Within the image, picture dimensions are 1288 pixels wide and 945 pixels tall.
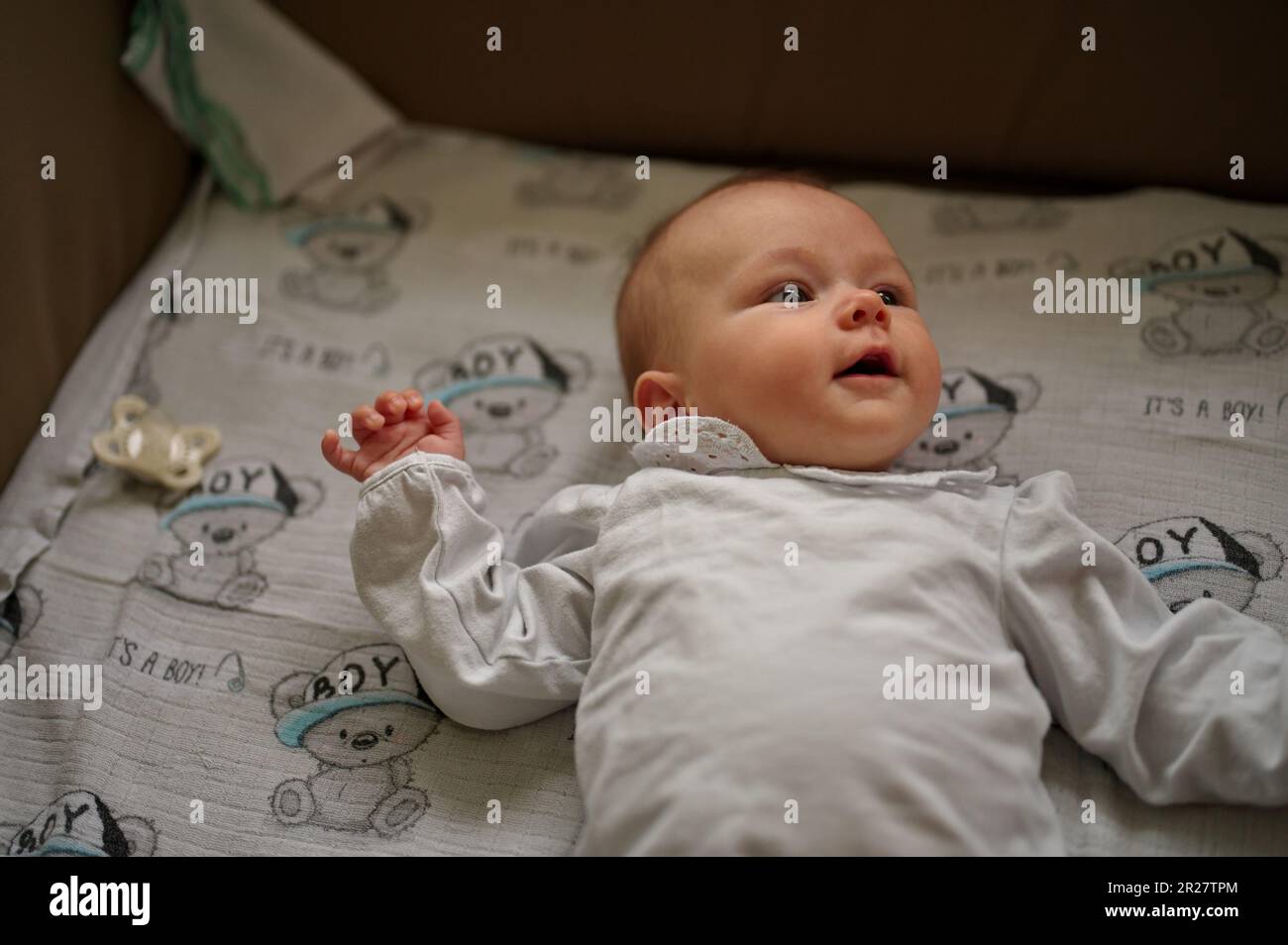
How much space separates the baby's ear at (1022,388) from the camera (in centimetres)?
114

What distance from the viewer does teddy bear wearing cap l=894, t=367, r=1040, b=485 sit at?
A: 3.57ft

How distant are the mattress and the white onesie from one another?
0.08 meters

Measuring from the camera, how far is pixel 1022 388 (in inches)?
45.3

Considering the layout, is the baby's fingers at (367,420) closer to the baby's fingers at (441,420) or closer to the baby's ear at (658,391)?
the baby's fingers at (441,420)

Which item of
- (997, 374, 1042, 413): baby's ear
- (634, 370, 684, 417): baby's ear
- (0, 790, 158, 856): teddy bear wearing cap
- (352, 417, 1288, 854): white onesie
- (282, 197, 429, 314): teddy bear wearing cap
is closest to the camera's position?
(352, 417, 1288, 854): white onesie

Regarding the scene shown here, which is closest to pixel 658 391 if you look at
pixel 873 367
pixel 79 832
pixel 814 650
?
pixel 873 367

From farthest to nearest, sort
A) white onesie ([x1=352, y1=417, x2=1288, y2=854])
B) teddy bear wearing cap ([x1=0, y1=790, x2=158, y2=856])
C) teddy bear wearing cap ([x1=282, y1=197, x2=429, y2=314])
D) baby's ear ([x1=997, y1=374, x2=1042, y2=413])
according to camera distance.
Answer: teddy bear wearing cap ([x1=282, y1=197, x2=429, y2=314])
baby's ear ([x1=997, y1=374, x2=1042, y2=413])
teddy bear wearing cap ([x1=0, y1=790, x2=158, y2=856])
white onesie ([x1=352, y1=417, x2=1288, y2=854])

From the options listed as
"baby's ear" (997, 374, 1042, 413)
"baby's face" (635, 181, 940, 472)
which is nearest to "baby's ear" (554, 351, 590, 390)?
"baby's face" (635, 181, 940, 472)

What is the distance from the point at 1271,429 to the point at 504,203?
92 cm

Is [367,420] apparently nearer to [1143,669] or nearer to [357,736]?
[357,736]

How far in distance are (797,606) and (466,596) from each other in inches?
10.9

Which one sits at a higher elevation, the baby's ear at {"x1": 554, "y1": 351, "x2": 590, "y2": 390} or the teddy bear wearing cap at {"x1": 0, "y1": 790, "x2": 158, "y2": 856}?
the baby's ear at {"x1": 554, "y1": 351, "x2": 590, "y2": 390}

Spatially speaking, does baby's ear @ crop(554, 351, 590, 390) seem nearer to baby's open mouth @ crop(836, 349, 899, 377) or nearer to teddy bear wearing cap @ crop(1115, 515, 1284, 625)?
baby's open mouth @ crop(836, 349, 899, 377)

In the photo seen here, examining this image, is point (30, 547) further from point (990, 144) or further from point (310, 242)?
point (990, 144)
